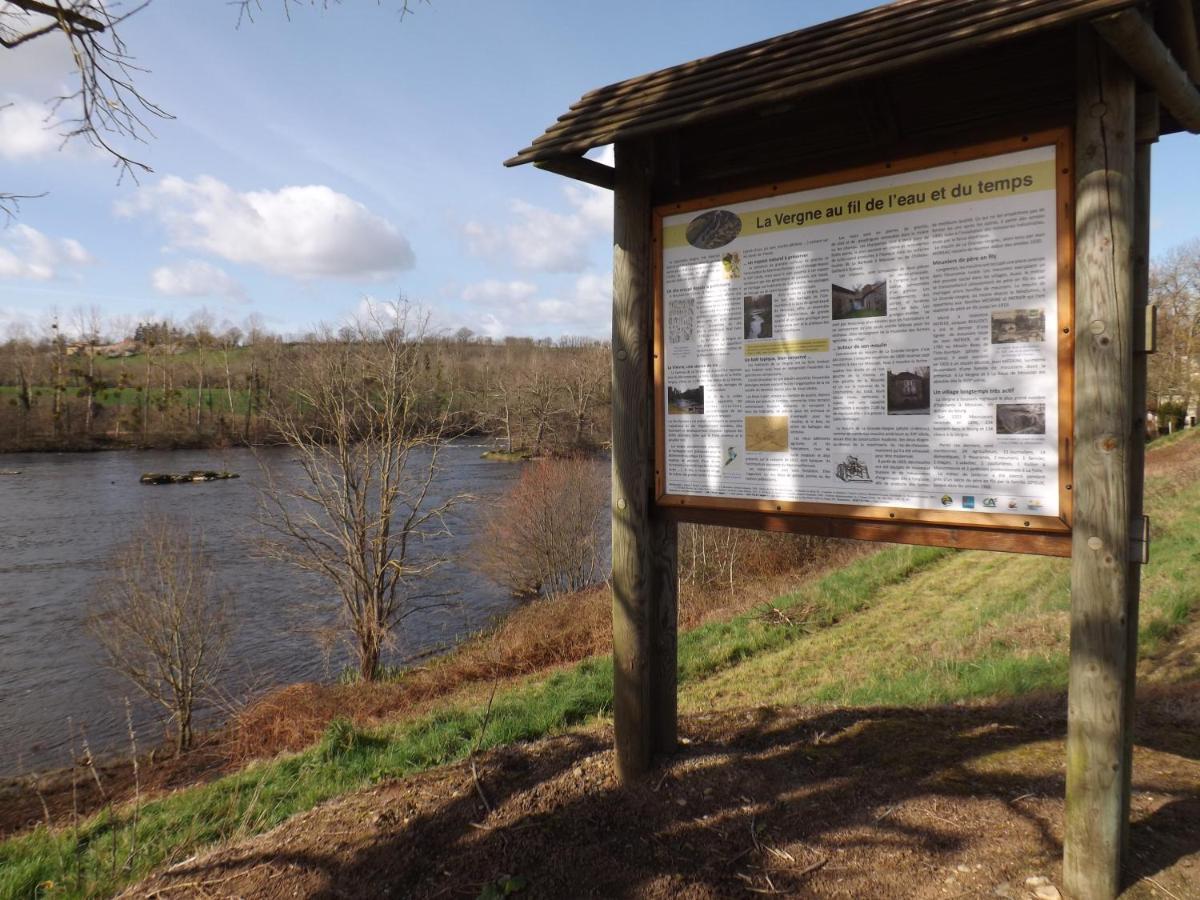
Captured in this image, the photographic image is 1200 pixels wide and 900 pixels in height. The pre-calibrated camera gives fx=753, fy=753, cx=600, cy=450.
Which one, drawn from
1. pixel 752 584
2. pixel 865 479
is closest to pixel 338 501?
pixel 752 584

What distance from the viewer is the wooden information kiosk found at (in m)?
2.69

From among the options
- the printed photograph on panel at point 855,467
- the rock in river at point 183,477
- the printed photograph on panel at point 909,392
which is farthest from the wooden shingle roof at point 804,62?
the rock in river at point 183,477

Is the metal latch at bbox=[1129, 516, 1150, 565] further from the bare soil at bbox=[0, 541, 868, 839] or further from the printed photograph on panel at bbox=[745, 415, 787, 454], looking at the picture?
the bare soil at bbox=[0, 541, 868, 839]

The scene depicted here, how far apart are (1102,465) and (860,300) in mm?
1112

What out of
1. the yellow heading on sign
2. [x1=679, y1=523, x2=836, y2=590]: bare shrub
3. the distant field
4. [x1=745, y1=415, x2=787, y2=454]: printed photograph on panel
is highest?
the distant field

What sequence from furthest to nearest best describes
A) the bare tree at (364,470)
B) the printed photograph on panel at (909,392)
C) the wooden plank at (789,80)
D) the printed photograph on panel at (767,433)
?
the bare tree at (364,470)
the printed photograph on panel at (767,433)
the printed photograph on panel at (909,392)
the wooden plank at (789,80)

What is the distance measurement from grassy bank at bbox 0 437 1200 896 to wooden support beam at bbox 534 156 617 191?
3.20 m

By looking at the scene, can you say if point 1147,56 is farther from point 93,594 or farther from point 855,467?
point 93,594

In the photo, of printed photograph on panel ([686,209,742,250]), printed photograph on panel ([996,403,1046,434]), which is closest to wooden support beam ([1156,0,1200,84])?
printed photograph on panel ([996,403,1046,434])

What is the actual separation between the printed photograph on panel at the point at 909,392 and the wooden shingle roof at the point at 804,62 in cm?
116

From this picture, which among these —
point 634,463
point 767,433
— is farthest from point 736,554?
point 767,433

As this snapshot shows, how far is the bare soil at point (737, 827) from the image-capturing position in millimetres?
2881

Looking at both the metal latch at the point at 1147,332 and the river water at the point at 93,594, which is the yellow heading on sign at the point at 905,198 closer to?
the metal latch at the point at 1147,332

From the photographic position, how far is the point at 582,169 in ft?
12.7
